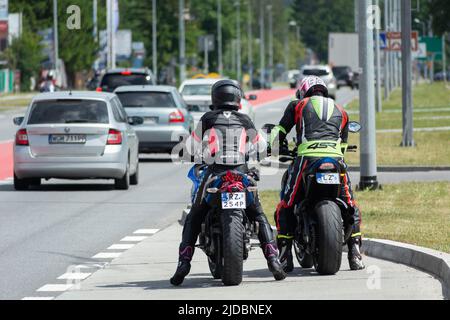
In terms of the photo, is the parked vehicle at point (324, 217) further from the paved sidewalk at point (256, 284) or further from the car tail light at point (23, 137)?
the car tail light at point (23, 137)

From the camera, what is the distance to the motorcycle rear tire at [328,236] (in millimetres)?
12414

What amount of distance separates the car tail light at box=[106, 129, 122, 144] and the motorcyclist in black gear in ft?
36.5

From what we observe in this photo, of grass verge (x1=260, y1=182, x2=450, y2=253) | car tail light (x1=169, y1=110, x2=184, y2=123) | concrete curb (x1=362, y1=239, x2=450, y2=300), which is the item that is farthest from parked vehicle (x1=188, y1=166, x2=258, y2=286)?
car tail light (x1=169, y1=110, x2=184, y2=123)

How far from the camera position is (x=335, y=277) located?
12.6 m

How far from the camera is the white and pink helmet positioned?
13.2 m

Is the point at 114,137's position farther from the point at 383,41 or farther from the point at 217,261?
the point at 383,41

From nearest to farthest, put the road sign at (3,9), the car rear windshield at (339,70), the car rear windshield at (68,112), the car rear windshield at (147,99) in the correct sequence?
the car rear windshield at (68,112) < the car rear windshield at (147,99) < the road sign at (3,9) < the car rear windshield at (339,70)

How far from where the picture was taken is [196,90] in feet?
131

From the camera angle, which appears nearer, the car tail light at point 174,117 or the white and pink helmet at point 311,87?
the white and pink helmet at point 311,87

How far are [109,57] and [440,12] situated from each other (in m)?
16.5

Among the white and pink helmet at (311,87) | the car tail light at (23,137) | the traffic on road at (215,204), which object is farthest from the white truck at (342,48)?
the white and pink helmet at (311,87)

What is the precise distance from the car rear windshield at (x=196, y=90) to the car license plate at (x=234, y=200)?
2719 centimetres

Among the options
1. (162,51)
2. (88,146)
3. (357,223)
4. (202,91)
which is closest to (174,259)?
(357,223)
